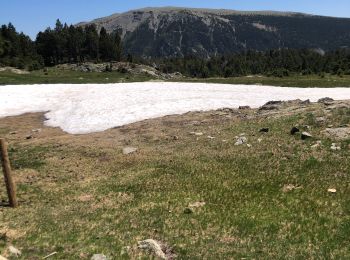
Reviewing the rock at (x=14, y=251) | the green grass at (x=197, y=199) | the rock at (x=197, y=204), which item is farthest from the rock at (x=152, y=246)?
the rock at (x=14, y=251)

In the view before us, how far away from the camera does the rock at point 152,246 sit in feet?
50.4

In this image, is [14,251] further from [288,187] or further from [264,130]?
A: [264,130]

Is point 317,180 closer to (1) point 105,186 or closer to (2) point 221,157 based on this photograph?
(2) point 221,157

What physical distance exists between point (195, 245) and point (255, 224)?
268cm

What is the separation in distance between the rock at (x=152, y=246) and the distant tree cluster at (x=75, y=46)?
163444 millimetres

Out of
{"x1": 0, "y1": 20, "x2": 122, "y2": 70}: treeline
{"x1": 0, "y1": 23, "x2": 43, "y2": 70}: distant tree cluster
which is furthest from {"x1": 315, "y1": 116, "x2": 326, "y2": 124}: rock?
{"x1": 0, "y1": 20, "x2": 122, "y2": 70}: treeline

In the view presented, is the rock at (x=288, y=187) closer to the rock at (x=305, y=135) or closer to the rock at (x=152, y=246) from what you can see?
the rock at (x=152, y=246)

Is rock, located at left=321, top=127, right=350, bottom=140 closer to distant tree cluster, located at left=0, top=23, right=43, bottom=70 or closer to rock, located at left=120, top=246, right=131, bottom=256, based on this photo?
rock, located at left=120, top=246, right=131, bottom=256

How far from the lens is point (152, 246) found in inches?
619

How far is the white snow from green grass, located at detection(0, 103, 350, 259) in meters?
12.6

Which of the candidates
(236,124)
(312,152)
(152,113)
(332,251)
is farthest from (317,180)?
(152,113)

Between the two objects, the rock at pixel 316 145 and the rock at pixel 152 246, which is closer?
the rock at pixel 152 246

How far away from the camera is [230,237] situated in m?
16.6

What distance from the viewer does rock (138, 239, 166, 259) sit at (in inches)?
605
